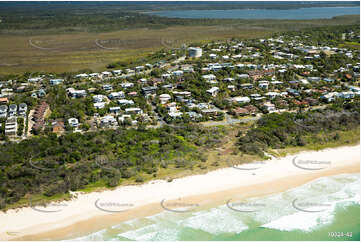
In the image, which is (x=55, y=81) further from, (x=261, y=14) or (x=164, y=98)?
(x=261, y=14)

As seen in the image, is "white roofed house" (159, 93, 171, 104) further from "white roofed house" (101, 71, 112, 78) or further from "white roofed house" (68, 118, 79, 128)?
"white roofed house" (101, 71, 112, 78)

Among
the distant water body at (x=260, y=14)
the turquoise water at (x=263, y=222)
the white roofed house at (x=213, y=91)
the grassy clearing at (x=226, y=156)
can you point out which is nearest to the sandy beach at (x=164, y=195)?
the grassy clearing at (x=226, y=156)

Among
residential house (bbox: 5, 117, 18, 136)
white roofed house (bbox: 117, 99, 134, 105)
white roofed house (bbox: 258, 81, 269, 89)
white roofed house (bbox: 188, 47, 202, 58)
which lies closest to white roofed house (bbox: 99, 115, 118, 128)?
white roofed house (bbox: 117, 99, 134, 105)

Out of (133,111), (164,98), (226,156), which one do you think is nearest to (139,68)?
(164,98)

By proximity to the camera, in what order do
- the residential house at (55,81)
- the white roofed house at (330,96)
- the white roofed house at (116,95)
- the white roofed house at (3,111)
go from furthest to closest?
the residential house at (55,81)
the white roofed house at (116,95)
the white roofed house at (330,96)
the white roofed house at (3,111)

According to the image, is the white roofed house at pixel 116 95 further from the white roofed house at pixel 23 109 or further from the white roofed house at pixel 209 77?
the white roofed house at pixel 209 77

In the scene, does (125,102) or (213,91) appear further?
(213,91)
